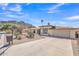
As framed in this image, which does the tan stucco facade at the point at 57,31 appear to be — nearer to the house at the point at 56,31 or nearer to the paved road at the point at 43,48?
the house at the point at 56,31

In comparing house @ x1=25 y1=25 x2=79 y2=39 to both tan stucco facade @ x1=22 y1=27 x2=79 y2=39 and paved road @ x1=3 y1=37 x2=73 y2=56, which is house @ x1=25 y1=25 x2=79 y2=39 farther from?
paved road @ x1=3 y1=37 x2=73 y2=56

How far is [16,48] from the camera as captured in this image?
4.13 metres

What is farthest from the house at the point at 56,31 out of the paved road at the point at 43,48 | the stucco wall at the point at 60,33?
the paved road at the point at 43,48

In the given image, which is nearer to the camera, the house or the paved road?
the paved road

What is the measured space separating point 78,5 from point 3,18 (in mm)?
1444

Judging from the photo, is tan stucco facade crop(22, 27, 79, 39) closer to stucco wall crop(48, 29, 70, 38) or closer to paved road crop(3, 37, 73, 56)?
stucco wall crop(48, 29, 70, 38)

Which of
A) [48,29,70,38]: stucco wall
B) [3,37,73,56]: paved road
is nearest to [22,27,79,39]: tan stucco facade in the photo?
[48,29,70,38]: stucco wall

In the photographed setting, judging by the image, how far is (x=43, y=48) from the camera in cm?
415

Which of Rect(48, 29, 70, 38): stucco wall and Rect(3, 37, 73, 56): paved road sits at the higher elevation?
Rect(48, 29, 70, 38): stucco wall

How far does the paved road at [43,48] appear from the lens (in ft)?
13.3

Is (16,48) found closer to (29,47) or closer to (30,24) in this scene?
(29,47)

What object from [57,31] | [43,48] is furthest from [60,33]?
[43,48]

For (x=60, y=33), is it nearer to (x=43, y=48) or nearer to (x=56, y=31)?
(x=56, y=31)

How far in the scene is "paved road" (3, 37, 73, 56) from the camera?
4062mm
